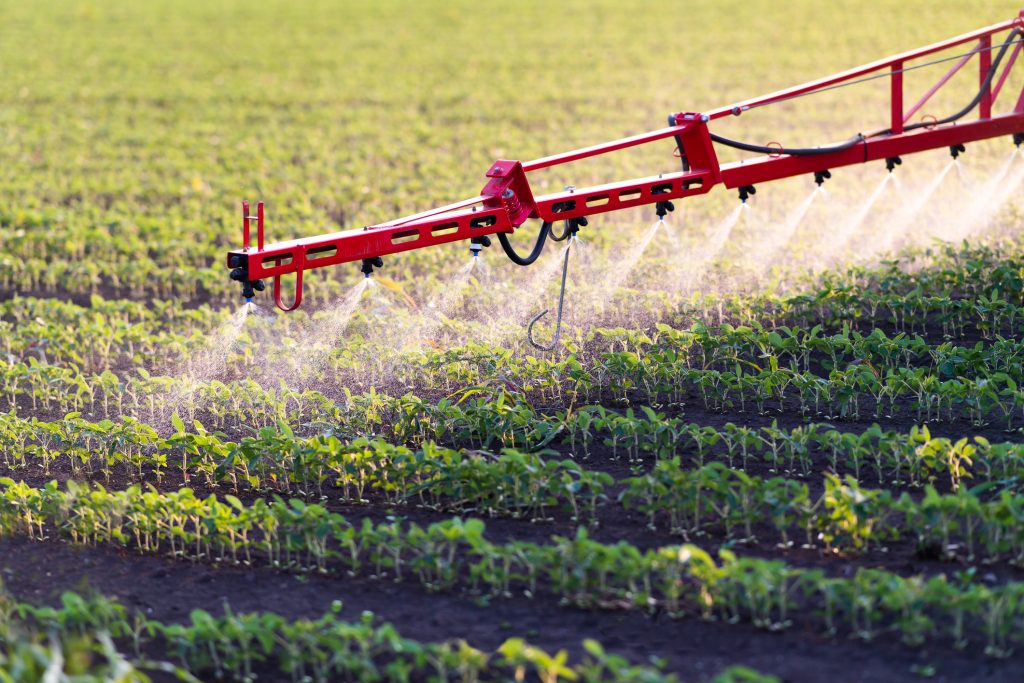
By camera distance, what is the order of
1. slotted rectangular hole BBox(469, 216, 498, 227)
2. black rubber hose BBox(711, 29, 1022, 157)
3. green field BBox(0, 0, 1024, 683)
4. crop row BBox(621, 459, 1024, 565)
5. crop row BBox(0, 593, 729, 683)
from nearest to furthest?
crop row BBox(0, 593, 729, 683) → green field BBox(0, 0, 1024, 683) → crop row BBox(621, 459, 1024, 565) → slotted rectangular hole BBox(469, 216, 498, 227) → black rubber hose BBox(711, 29, 1022, 157)

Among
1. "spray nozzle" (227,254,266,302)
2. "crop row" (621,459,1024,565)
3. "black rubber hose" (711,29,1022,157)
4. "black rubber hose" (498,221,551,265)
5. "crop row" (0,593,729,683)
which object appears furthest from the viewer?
"black rubber hose" (711,29,1022,157)

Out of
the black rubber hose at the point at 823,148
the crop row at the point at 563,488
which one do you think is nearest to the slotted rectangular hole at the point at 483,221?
the crop row at the point at 563,488

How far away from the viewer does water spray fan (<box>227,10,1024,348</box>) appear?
5777 mm

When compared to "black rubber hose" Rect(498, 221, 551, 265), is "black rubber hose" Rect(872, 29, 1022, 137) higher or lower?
higher

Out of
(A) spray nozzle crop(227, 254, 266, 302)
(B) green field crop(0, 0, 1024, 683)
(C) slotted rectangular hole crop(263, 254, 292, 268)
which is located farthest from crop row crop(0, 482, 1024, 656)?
(C) slotted rectangular hole crop(263, 254, 292, 268)

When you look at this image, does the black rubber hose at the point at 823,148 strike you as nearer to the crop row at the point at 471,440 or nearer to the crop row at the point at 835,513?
the crop row at the point at 471,440

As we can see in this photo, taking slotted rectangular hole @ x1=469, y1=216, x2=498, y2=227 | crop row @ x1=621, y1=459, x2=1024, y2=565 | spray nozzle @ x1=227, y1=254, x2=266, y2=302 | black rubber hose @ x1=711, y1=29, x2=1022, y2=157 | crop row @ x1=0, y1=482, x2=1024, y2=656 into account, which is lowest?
crop row @ x1=0, y1=482, x2=1024, y2=656

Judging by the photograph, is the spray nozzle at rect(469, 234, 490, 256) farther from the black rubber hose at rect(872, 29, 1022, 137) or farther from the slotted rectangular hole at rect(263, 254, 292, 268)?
the black rubber hose at rect(872, 29, 1022, 137)

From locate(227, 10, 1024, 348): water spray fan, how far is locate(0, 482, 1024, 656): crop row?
0.95 metres

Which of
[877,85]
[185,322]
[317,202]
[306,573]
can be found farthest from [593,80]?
[306,573]

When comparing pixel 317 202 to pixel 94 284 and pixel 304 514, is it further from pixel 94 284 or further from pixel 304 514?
pixel 304 514

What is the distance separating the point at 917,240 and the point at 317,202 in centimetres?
568

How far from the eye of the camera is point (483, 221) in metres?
6.32

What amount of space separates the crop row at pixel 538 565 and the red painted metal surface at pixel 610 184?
38.8 inches
